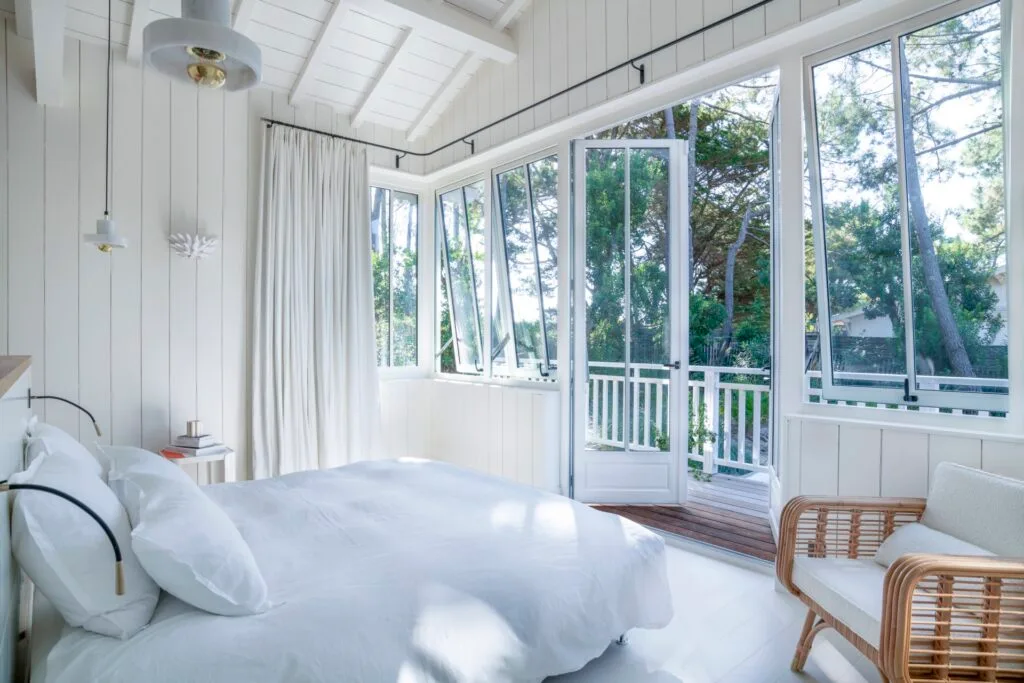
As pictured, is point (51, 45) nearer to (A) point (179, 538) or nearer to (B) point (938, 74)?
(A) point (179, 538)

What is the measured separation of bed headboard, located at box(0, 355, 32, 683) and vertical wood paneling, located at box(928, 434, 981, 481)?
2833 mm

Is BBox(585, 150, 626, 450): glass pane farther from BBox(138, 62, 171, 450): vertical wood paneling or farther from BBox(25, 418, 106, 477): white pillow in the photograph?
→ BBox(25, 418, 106, 477): white pillow

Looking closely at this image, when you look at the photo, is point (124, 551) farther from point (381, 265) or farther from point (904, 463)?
point (381, 265)

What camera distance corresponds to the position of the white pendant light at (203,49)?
1507 millimetres

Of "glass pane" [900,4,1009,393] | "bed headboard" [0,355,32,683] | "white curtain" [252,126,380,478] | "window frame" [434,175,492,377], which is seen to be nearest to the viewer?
"bed headboard" [0,355,32,683]

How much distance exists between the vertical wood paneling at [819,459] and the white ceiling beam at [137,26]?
13.1 feet

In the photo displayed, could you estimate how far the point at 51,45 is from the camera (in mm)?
2656

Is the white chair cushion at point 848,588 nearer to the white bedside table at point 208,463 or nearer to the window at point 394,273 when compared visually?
the white bedside table at point 208,463

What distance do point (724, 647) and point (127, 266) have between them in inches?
152

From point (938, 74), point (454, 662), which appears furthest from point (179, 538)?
point (938, 74)

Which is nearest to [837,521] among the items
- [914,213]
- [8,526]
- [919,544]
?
[919,544]

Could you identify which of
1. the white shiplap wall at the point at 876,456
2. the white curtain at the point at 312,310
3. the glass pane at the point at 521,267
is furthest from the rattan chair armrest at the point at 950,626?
the white curtain at the point at 312,310

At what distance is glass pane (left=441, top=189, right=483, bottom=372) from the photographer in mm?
4973

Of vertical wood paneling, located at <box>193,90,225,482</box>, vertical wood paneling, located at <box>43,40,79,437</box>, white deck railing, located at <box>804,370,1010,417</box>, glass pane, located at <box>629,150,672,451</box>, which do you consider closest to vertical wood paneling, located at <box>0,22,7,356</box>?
vertical wood paneling, located at <box>43,40,79,437</box>
